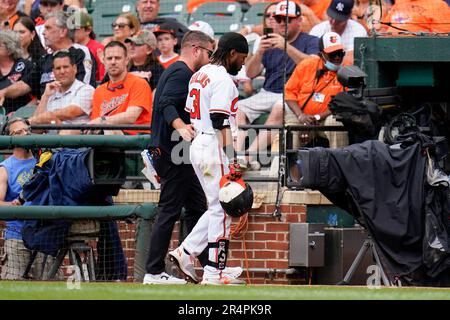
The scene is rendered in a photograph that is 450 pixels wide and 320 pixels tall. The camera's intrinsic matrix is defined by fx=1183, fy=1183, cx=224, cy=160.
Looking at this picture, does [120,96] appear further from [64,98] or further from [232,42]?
[232,42]

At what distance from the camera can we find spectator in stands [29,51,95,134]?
41.4ft

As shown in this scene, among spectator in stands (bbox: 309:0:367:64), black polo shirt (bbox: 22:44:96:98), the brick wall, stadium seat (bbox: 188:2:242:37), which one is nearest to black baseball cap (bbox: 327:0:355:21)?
spectator in stands (bbox: 309:0:367:64)

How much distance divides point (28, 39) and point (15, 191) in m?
3.89

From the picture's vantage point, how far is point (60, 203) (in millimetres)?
10258

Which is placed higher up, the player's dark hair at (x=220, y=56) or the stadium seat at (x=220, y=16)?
the stadium seat at (x=220, y=16)

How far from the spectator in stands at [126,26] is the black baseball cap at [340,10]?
2599 mm

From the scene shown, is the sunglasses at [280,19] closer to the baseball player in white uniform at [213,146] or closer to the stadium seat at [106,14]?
the baseball player in white uniform at [213,146]

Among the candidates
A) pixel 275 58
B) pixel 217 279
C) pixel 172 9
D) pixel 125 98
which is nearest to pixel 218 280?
pixel 217 279

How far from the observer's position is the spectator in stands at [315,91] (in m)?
→ 11.5

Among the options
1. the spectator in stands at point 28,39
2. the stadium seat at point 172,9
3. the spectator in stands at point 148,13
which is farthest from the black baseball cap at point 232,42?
the stadium seat at point 172,9

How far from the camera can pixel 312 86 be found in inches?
461

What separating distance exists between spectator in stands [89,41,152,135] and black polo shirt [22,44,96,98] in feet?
2.58

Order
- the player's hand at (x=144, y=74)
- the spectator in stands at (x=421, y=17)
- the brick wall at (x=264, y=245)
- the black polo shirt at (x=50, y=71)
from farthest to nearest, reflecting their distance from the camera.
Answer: the black polo shirt at (x=50, y=71)
the player's hand at (x=144, y=74)
the brick wall at (x=264, y=245)
the spectator in stands at (x=421, y=17)
